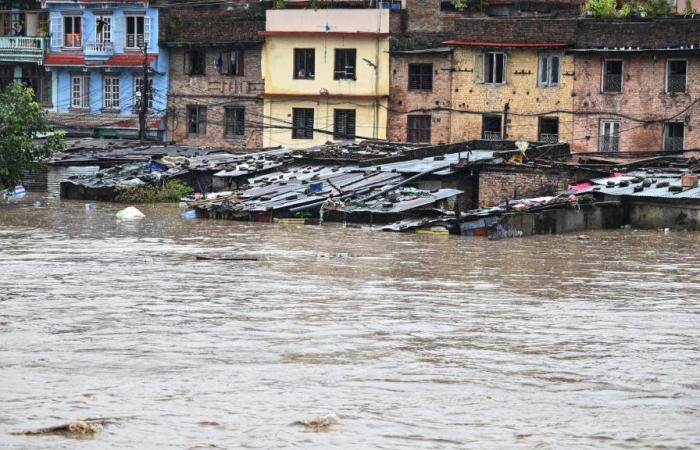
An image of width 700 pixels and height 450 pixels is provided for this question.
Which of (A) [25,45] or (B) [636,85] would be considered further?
(A) [25,45]

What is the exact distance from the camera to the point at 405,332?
18.2 m

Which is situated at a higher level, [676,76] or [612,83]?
[676,76]

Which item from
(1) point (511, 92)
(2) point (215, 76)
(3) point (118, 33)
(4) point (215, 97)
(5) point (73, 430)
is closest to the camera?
(5) point (73, 430)

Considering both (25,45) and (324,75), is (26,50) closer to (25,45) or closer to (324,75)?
(25,45)

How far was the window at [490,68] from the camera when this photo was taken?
4647 centimetres

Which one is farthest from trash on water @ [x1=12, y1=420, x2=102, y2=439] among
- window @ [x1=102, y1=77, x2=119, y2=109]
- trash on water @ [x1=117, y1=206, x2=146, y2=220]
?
window @ [x1=102, y1=77, x2=119, y2=109]

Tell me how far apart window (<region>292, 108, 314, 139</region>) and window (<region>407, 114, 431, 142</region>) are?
3.39 meters

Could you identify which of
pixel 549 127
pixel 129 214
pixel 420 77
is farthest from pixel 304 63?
pixel 129 214

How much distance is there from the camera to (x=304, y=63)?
4938 centimetres

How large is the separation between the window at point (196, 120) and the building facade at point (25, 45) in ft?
17.7

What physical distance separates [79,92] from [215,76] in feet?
17.4

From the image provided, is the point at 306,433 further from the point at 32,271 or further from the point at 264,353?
the point at 32,271

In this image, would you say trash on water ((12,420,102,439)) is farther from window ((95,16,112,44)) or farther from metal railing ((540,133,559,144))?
window ((95,16,112,44))

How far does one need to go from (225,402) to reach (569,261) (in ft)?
45.5
